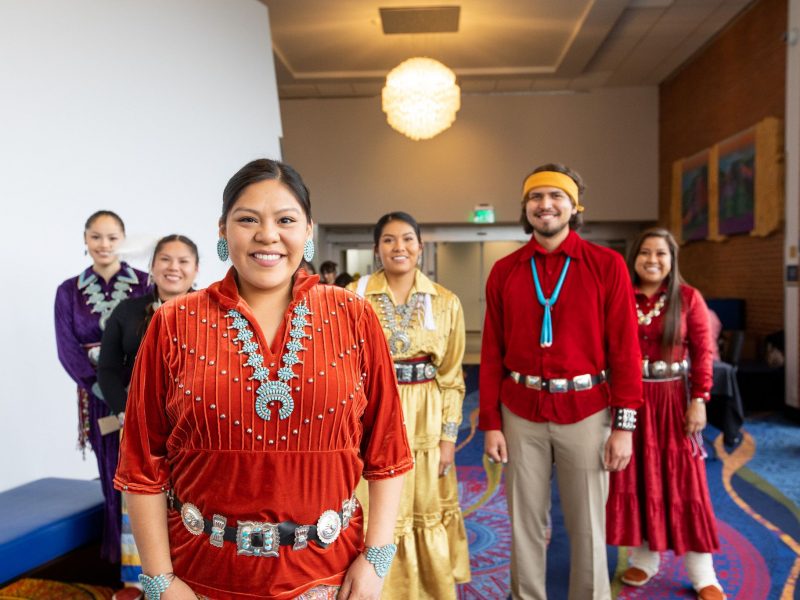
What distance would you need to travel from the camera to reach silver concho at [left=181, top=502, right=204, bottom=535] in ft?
4.02

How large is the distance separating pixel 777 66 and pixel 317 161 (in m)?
7.12

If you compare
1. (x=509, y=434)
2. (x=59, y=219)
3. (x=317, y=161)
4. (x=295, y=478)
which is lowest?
(x=509, y=434)

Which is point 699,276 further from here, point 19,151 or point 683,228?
point 19,151

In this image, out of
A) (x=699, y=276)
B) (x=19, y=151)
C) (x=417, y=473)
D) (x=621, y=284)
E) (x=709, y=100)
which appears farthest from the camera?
(x=699, y=276)

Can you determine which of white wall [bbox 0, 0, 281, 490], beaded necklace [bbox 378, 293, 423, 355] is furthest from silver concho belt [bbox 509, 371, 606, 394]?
white wall [bbox 0, 0, 281, 490]

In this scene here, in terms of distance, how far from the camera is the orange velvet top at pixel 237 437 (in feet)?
3.92

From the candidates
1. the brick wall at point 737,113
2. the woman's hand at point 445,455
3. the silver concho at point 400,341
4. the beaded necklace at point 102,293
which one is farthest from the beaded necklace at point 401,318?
the brick wall at point 737,113

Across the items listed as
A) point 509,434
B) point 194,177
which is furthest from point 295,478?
point 194,177

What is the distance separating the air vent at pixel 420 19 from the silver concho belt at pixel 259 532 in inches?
289

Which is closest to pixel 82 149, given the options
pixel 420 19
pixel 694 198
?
pixel 420 19

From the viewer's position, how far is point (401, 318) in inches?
107

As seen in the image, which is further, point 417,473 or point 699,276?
point 699,276

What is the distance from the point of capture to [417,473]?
2.64m

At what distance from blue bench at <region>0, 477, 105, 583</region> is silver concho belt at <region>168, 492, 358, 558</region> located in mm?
1522
